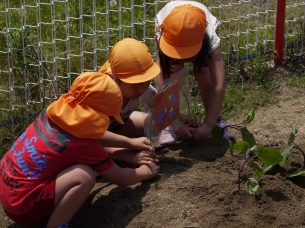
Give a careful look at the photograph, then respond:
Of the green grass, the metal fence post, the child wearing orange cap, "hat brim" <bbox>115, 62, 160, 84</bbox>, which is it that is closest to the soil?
the child wearing orange cap

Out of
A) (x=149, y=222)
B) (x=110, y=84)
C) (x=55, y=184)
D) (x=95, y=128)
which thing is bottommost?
(x=149, y=222)

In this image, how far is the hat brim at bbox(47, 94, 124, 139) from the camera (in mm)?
2750

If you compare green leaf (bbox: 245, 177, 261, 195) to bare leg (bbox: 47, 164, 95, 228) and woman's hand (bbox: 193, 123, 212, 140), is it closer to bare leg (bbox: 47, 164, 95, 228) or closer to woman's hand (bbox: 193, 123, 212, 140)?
woman's hand (bbox: 193, 123, 212, 140)

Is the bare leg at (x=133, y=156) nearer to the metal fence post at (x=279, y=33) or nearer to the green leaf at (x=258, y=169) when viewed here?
the green leaf at (x=258, y=169)

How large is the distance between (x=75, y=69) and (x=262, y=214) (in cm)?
208

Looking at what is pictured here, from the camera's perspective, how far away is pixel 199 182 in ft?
10.3

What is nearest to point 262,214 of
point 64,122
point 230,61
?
point 64,122

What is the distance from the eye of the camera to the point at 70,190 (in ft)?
9.18

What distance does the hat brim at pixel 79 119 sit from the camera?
2750 mm

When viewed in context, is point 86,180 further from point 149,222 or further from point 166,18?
point 166,18

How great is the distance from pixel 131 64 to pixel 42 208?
0.81m

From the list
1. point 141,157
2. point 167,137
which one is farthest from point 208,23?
point 141,157

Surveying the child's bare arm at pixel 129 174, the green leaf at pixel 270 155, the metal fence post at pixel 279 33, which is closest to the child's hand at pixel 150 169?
the child's bare arm at pixel 129 174

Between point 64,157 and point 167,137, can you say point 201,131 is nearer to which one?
point 167,137
